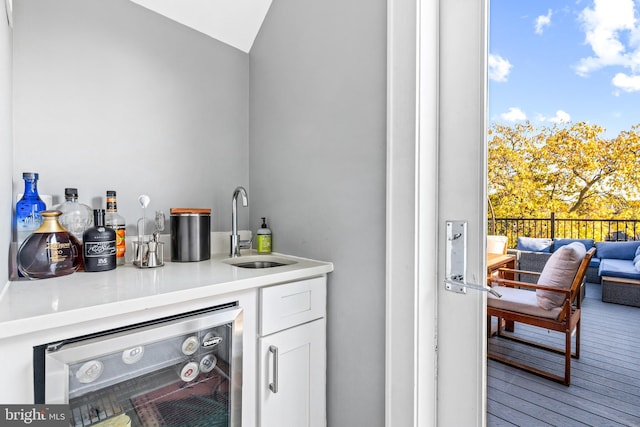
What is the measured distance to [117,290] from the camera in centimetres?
94

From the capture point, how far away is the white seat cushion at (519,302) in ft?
3.00

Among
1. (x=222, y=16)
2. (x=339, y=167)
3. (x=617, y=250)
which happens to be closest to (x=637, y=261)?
(x=617, y=250)

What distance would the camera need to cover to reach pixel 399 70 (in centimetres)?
109

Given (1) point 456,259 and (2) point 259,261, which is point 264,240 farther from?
(1) point 456,259

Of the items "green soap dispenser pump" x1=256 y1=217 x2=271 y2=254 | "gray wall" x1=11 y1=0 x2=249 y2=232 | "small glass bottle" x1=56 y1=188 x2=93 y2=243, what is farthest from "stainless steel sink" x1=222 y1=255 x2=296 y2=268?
"small glass bottle" x1=56 y1=188 x2=93 y2=243

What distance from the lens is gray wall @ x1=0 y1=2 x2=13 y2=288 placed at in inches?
36.1

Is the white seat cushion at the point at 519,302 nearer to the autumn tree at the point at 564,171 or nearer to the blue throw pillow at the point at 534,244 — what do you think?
the blue throw pillow at the point at 534,244

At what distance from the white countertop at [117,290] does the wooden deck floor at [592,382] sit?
0.74m

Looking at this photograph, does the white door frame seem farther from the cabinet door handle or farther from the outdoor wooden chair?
the cabinet door handle

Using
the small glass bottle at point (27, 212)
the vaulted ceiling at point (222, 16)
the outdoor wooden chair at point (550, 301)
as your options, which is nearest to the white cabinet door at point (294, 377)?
the outdoor wooden chair at point (550, 301)

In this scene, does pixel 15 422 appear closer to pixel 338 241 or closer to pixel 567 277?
pixel 338 241

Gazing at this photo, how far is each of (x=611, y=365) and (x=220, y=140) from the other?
172cm

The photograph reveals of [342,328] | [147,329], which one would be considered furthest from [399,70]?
[147,329]

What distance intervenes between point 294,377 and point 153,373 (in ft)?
1.60
